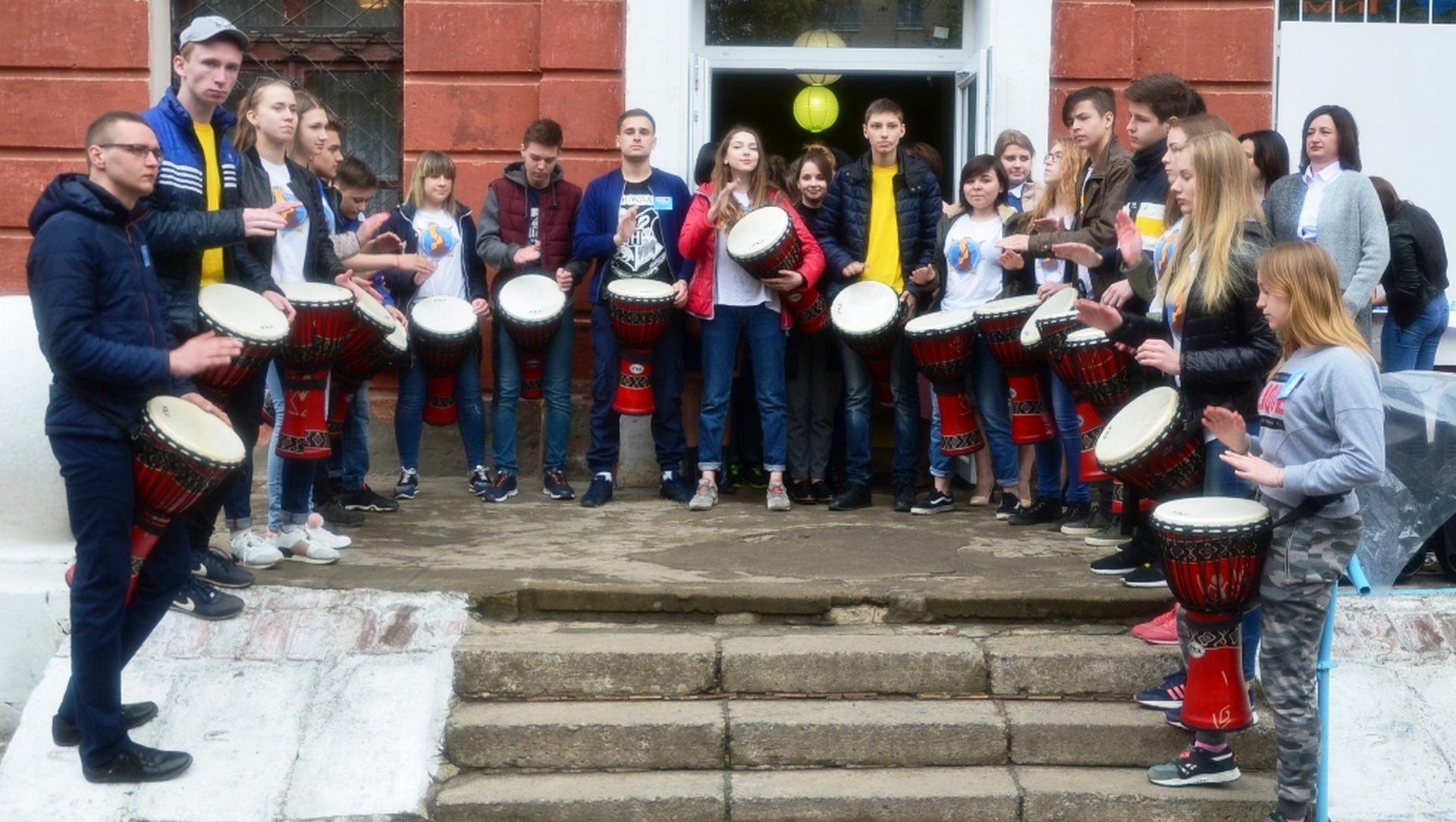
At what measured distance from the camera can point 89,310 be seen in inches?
176

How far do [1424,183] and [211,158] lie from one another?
19.2 feet

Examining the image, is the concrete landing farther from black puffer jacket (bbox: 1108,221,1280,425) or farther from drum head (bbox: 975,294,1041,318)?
drum head (bbox: 975,294,1041,318)

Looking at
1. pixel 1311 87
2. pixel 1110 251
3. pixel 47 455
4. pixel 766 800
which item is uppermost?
pixel 1311 87

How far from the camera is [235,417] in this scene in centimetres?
553

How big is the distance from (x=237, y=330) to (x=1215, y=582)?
309 centimetres

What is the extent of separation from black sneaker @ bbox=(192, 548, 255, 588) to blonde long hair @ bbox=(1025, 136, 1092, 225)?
3.49m

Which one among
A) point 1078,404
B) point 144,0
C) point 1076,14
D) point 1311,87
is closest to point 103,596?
point 1078,404

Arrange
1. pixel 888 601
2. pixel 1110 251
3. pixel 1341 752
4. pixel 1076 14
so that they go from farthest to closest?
pixel 1076 14 < pixel 1110 251 < pixel 888 601 < pixel 1341 752

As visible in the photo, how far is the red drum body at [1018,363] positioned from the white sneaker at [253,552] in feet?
9.68

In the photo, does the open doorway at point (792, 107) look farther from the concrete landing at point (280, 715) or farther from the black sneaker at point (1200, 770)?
the black sneaker at point (1200, 770)

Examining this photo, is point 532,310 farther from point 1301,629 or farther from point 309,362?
point 1301,629

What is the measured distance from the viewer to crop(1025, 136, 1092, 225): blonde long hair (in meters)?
6.75

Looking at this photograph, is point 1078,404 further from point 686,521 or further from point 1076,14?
point 1076,14

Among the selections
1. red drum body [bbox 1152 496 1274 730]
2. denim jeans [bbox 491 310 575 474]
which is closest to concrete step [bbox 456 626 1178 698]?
red drum body [bbox 1152 496 1274 730]
